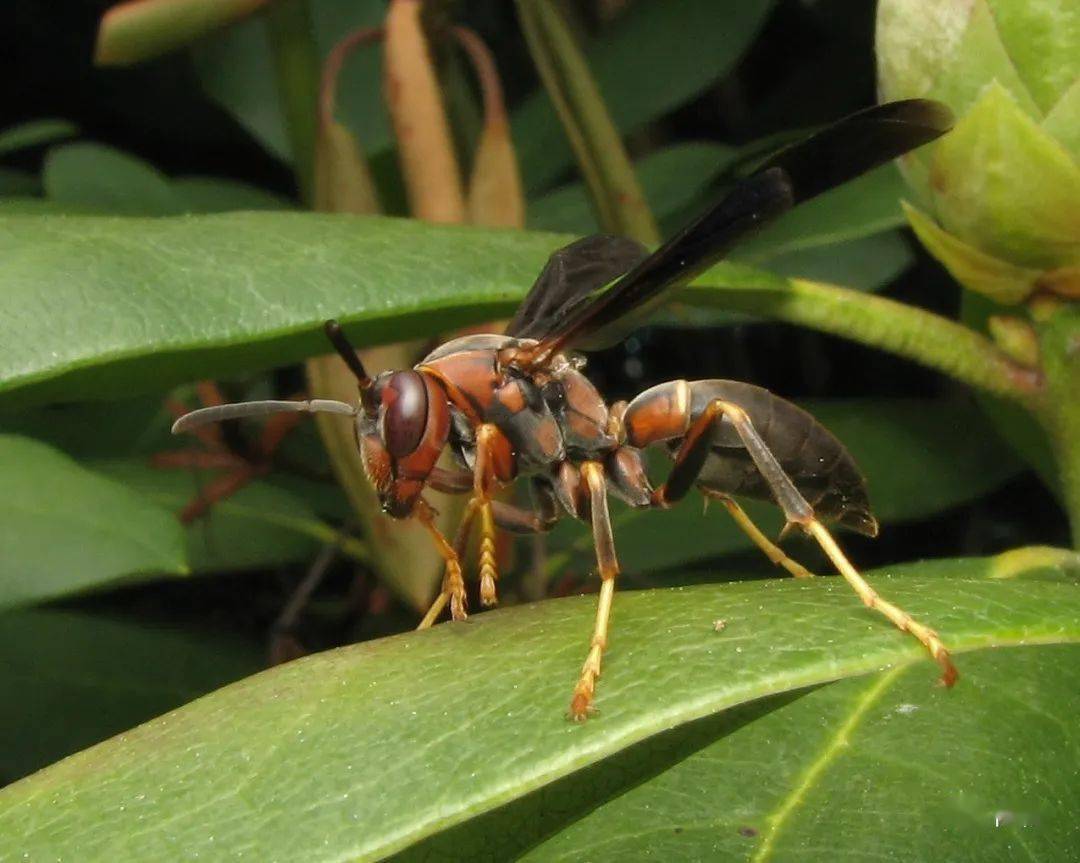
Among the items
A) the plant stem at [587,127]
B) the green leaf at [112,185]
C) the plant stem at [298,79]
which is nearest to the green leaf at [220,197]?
the green leaf at [112,185]

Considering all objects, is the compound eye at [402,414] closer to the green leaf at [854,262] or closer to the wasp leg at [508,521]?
the wasp leg at [508,521]

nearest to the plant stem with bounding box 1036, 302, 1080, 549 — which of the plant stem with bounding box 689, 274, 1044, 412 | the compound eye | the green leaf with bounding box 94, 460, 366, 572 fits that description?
the plant stem with bounding box 689, 274, 1044, 412

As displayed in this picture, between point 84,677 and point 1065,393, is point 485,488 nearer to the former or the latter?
point 1065,393

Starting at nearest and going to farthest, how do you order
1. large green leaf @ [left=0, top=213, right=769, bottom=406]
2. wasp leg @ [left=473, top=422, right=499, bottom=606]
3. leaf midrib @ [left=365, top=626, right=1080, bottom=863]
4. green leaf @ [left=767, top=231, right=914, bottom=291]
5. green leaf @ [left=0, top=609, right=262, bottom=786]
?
leaf midrib @ [left=365, top=626, right=1080, bottom=863]
large green leaf @ [left=0, top=213, right=769, bottom=406]
wasp leg @ [left=473, top=422, right=499, bottom=606]
green leaf @ [left=0, top=609, right=262, bottom=786]
green leaf @ [left=767, top=231, right=914, bottom=291]

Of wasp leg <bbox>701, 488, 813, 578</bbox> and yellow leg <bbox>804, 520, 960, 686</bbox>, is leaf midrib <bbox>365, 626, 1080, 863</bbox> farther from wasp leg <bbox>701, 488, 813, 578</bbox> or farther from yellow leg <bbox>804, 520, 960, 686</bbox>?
wasp leg <bbox>701, 488, 813, 578</bbox>

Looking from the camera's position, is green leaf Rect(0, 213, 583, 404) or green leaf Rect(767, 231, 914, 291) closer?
green leaf Rect(0, 213, 583, 404)

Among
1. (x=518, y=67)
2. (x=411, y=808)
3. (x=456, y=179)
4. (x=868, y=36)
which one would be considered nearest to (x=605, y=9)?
(x=518, y=67)

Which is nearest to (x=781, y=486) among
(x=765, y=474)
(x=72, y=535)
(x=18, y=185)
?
(x=765, y=474)
